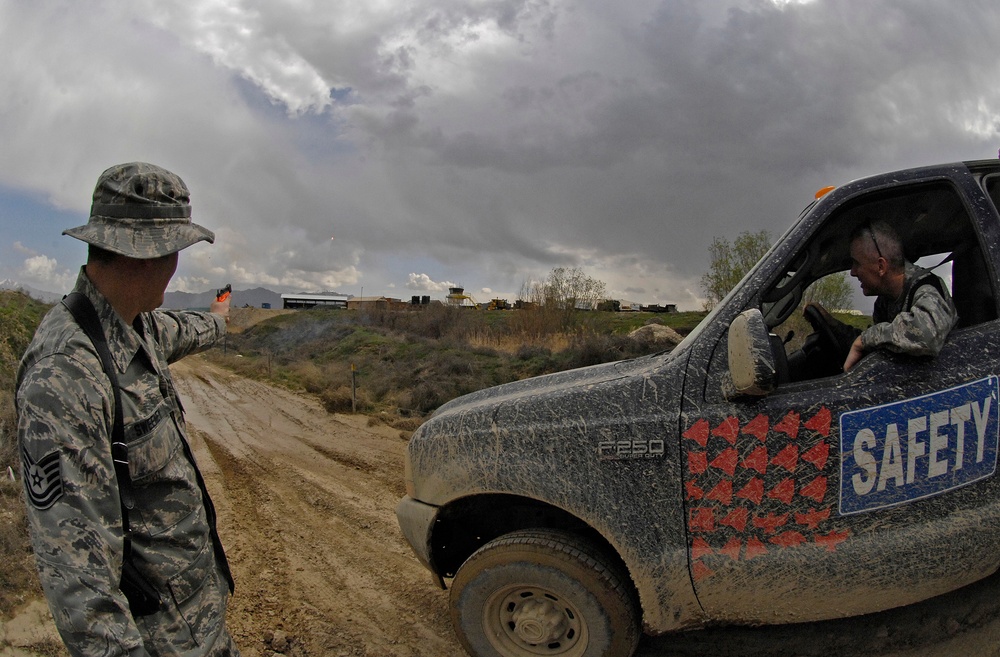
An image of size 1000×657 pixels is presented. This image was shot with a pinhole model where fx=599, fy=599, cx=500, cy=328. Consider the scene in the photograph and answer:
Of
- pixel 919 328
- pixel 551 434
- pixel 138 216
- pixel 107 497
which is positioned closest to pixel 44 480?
pixel 107 497

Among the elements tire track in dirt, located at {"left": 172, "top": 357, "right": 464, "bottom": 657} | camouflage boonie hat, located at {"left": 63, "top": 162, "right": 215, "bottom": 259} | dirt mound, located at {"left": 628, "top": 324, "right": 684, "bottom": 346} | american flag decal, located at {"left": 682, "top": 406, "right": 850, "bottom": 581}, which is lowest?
tire track in dirt, located at {"left": 172, "top": 357, "right": 464, "bottom": 657}

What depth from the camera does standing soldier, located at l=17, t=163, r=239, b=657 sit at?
4.96 feet

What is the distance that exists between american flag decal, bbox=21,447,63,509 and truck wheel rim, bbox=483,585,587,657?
6.41 ft

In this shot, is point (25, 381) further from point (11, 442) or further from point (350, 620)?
point (11, 442)

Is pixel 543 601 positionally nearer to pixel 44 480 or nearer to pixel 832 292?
pixel 44 480

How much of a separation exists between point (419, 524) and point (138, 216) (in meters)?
2.05

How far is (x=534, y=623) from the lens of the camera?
284 centimetres

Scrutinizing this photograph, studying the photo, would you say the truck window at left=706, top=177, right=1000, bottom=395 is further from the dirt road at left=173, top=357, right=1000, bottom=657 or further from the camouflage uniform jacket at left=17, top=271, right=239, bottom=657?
the camouflage uniform jacket at left=17, top=271, right=239, bottom=657

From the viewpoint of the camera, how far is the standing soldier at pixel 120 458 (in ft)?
4.96

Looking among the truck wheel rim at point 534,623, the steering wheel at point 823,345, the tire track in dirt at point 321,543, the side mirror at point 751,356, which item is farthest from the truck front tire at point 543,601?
the steering wheel at point 823,345

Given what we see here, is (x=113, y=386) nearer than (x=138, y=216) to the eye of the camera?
Yes

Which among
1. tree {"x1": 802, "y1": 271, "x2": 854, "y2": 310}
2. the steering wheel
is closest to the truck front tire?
the steering wheel

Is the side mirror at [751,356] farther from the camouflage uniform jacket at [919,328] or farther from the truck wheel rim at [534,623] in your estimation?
the truck wheel rim at [534,623]

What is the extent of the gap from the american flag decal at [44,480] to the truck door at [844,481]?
7.06ft
